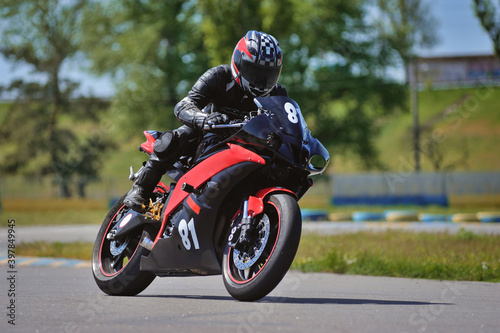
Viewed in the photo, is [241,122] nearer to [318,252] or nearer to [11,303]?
[11,303]

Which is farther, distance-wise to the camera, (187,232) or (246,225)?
(187,232)

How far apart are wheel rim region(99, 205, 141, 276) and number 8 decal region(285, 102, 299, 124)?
73.5 inches

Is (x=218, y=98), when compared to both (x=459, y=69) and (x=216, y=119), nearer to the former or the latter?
(x=216, y=119)

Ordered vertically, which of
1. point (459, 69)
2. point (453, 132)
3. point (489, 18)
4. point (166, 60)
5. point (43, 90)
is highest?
point (489, 18)

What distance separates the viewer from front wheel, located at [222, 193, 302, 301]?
535 cm

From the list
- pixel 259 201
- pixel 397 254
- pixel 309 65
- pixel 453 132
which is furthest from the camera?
pixel 453 132

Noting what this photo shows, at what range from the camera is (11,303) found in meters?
5.75

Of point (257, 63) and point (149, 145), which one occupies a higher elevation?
point (257, 63)

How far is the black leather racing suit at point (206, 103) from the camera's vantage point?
20.9 ft

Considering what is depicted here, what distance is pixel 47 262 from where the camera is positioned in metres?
10.6

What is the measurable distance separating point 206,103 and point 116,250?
62.7 inches

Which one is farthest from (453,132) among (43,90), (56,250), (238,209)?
(238,209)

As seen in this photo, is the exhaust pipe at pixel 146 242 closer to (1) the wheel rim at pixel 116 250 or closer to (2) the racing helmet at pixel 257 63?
(1) the wheel rim at pixel 116 250

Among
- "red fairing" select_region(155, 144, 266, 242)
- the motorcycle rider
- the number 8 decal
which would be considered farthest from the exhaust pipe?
the number 8 decal
